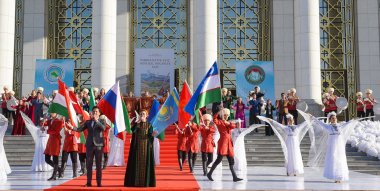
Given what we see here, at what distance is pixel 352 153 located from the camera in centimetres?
2070

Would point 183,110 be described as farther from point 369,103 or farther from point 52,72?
point 52,72

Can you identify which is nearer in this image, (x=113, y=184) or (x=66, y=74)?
(x=113, y=184)

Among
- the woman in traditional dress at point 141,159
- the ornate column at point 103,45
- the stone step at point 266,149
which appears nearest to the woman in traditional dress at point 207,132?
the woman in traditional dress at point 141,159

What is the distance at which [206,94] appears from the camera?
14.1 meters


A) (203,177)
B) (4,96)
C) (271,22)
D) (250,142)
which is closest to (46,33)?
(4,96)

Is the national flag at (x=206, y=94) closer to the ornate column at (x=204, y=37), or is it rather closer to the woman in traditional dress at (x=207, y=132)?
the woman in traditional dress at (x=207, y=132)

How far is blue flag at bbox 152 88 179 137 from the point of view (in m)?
12.9

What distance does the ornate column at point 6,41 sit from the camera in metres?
26.4

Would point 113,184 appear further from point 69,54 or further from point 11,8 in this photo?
point 69,54

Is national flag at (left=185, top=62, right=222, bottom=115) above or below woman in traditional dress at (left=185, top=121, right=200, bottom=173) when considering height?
above

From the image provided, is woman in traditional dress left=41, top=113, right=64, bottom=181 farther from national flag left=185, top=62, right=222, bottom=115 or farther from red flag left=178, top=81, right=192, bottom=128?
national flag left=185, top=62, right=222, bottom=115

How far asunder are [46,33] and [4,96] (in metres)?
10.4

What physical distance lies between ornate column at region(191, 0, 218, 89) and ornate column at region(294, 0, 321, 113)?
4.64 metres

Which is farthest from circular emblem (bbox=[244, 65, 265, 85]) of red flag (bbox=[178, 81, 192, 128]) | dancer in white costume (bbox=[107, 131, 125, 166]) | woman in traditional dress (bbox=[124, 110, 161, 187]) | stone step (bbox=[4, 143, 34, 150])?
woman in traditional dress (bbox=[124, 110, 161, 187])
